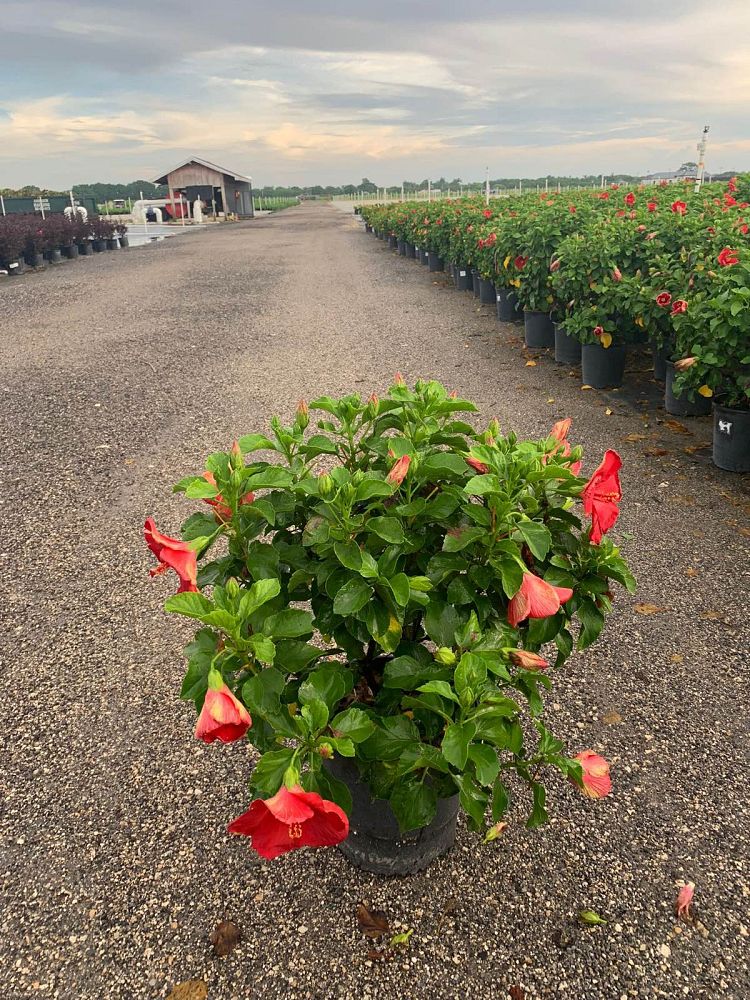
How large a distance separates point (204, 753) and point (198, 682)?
4.04 ft

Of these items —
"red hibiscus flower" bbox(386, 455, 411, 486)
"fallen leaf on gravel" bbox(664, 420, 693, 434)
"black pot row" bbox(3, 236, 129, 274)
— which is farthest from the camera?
"black pot row" bbox(3, 236, 129, 274)

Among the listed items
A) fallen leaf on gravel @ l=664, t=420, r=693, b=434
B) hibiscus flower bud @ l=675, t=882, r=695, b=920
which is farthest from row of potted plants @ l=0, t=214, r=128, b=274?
hibiscus flower bud @ l=675, t=882, r=695, b=920

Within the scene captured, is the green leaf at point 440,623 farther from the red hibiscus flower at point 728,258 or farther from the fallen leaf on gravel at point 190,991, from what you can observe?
the red hibiscus flower at point 728,258

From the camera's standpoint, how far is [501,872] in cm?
196

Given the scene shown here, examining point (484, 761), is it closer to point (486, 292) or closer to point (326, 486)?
point (326, 486)

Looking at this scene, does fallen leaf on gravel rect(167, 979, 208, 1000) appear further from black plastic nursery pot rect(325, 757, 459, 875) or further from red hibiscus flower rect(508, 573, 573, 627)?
red hibiscus flower rect(508, 573, 573, 627)

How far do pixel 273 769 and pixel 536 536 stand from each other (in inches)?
25.1

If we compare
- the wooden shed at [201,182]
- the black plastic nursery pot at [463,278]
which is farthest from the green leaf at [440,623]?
the wooden shed at [201,182]

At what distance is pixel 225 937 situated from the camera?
179cm

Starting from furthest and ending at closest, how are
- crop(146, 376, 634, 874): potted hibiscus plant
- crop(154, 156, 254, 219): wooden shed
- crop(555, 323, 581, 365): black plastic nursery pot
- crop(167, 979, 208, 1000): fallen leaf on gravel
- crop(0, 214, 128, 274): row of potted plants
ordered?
1. crop(154, 156, 254, 219): wooden shed
2. crop(0, 214, 128, 274): row of potted plants
3. crop(555, 323, 581, 365): black plastic nursery pot
4. crop(167, 979, 208, 1000): fallen leaf on gravel
5. crop(146, 376, 634, 874): potted hibiscus plant

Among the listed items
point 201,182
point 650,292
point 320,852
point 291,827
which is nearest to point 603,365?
point 650,292

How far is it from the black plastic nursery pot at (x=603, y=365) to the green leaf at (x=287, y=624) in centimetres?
538

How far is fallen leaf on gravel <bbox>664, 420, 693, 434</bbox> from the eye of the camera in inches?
201

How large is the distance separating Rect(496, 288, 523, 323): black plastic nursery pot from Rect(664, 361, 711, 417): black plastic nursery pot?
3.93m
